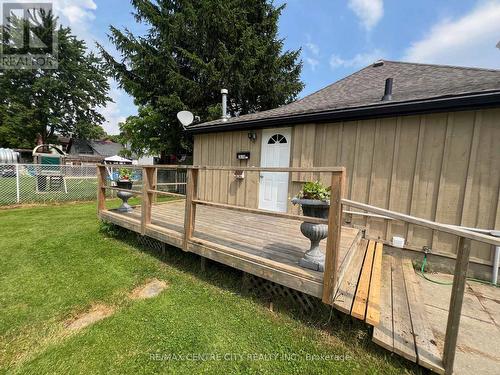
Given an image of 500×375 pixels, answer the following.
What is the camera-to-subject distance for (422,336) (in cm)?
190

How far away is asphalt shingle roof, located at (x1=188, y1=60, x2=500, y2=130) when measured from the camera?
A: 11.4ft

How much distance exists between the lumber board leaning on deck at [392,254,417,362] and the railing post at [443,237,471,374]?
0.20 metres

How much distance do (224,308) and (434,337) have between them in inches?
76.6

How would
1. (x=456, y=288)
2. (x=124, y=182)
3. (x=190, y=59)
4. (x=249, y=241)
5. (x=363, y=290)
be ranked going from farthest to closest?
(x=190, y=59)
(x=124, y=182)
(x=249, y=241)
(x=363, y=290)
(x=456, y=288)

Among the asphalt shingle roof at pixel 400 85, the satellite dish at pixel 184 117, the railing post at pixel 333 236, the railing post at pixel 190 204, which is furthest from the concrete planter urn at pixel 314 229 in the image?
the satellite dish at pixel 184 117

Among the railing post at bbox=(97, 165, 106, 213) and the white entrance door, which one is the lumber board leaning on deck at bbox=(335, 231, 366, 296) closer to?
the white entrance door

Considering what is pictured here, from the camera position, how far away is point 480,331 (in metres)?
2.20

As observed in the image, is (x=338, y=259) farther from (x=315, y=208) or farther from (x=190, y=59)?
(x=190, y=59)

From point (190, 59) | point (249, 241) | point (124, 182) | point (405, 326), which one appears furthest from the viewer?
point (190, 59)

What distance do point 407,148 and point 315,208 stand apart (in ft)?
8.18

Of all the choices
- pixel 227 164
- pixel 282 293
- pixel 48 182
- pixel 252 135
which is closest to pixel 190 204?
pixel 282 293

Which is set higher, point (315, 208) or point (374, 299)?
point (315, 208)

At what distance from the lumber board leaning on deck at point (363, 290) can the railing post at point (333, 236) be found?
217 millimetres

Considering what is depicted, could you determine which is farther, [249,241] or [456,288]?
[249,241]
